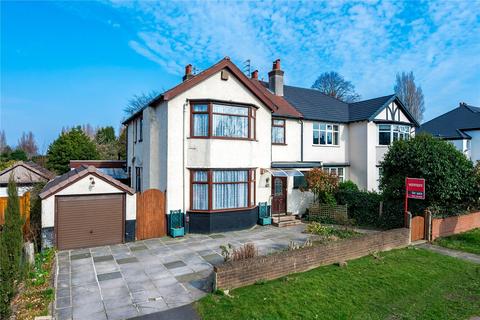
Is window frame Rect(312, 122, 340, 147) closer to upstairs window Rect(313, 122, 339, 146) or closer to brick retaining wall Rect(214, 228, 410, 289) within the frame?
upstairs window Rect(313, 122, 339, 146)

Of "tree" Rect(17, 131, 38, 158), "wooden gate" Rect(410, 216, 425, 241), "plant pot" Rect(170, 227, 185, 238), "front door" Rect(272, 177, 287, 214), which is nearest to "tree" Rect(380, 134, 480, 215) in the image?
"wooden gate" Rect(410, 216, 425, 241)

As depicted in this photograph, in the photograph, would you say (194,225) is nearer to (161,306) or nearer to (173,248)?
(173,248)

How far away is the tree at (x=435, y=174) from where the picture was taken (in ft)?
46.3

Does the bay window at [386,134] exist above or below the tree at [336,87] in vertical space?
below

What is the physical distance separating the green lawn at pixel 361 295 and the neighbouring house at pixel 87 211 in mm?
6880

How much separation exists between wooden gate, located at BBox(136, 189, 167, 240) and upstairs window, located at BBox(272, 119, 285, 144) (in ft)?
25.7

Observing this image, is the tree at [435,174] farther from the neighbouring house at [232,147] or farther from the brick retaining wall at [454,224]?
the neighbouring house at [232,147]

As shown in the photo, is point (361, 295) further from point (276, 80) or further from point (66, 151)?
point (66, 151)

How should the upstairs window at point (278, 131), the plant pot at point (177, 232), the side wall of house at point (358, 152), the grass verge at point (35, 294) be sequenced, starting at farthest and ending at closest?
the side wall of house at point (358, 152) < the upstairs window at point (278, 131) < the plant pot at point (177, 232) < the grass verge at point (35, 294)

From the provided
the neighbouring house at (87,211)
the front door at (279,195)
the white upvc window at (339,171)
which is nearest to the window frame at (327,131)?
the white upvc window at (339,171)

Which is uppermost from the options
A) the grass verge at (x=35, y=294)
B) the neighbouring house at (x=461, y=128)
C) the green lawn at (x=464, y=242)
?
the neighbouring house at (x=461, y=128)

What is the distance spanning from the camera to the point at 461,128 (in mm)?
33812

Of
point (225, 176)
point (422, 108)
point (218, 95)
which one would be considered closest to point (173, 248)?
point (225, 176)

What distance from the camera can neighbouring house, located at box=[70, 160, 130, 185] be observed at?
2235 cm
